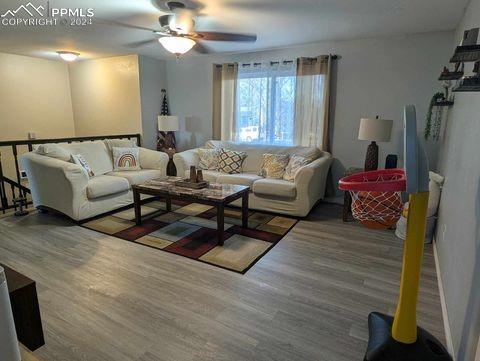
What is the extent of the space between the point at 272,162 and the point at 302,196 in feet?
2.43

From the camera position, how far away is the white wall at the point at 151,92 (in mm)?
4996

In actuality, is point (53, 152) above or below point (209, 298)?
above

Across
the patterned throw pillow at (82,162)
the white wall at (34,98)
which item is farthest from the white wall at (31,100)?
the patterned throw pillow at (82,162)

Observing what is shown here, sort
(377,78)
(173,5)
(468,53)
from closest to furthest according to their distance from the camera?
(468,53) < (173,5) < (377,78)

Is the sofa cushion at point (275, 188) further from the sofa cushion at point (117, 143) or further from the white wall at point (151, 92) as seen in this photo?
the white wall at point (151, 92)

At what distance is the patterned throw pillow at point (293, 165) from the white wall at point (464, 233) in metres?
1.71

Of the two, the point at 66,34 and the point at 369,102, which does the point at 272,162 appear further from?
the point at 66,34

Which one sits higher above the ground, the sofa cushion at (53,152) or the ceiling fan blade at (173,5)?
the ceiling fan blade at (173,5)

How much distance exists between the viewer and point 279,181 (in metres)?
3.73

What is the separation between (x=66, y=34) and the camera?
366 cm

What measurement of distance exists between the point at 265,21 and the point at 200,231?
7.84 ft

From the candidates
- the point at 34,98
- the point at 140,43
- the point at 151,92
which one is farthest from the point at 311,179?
the point at 34,98

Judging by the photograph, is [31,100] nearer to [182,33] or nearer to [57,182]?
[57,182]

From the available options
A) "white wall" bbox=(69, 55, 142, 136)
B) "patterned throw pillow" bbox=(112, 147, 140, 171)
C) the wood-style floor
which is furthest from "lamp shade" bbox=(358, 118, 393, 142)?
"white wall" bbox=(69, 55, 142, 136)
